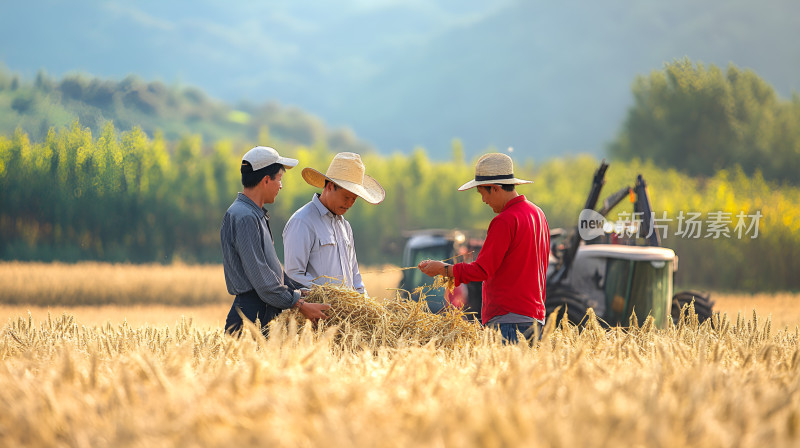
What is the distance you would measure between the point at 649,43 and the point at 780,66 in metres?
69.7

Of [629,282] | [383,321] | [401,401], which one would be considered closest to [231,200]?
[629,282]

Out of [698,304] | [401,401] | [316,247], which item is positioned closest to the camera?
[401,401]

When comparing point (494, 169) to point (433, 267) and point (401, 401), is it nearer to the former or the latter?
point (433, 267)

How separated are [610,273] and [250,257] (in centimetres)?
573

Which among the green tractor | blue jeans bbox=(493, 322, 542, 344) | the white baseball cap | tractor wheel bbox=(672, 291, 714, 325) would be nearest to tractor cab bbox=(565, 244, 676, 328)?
the green tractor

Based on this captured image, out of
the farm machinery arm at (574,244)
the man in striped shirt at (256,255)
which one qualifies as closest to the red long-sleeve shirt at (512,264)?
the man in striped shirt at (256,255)

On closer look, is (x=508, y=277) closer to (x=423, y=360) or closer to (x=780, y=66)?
(x=423, y=360)

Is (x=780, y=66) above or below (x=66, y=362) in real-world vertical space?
above

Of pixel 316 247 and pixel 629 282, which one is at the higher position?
pixel 316 247

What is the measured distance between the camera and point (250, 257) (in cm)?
411

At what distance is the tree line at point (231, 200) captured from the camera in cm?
662

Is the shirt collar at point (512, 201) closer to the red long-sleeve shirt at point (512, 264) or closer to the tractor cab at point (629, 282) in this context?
the red long-sleeve shirt at point (512, 264)

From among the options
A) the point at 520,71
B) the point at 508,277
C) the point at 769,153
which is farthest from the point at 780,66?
the point at 520,71

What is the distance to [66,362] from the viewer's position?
110 inches
